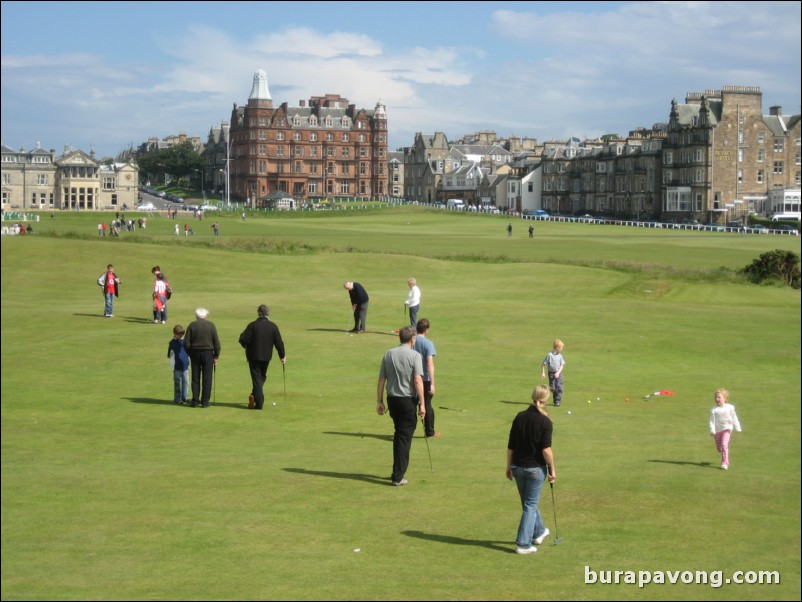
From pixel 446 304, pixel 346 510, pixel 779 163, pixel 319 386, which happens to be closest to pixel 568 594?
pixel 346 510

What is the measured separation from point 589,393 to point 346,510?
1266 centimetres

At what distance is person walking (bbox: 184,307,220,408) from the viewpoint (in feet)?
74.9

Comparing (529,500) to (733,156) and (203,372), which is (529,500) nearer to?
(203,372)

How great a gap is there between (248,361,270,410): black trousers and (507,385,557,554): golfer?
1015 cm

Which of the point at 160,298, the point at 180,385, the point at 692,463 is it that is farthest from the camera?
the point at 160,298

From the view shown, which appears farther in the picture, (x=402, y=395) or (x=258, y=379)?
(x=258, y=379)

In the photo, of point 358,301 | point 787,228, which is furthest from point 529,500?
point 787,228

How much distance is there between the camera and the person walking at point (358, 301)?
1325 inches

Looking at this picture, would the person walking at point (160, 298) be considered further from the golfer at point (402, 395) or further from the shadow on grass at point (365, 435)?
the golfer at point (402, 395)

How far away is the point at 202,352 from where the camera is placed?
75.4 feet

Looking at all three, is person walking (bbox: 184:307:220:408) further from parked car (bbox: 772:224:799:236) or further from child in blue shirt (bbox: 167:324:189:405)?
parked car (bbox: 772:224:799:236)

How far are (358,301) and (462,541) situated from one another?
834 inches

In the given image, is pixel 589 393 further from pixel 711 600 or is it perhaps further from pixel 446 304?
pixel 446 304

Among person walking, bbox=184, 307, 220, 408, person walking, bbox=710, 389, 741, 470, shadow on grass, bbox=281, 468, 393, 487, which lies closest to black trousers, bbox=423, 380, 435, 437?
shadow on grass, bbox=281, 468, 393, 487
